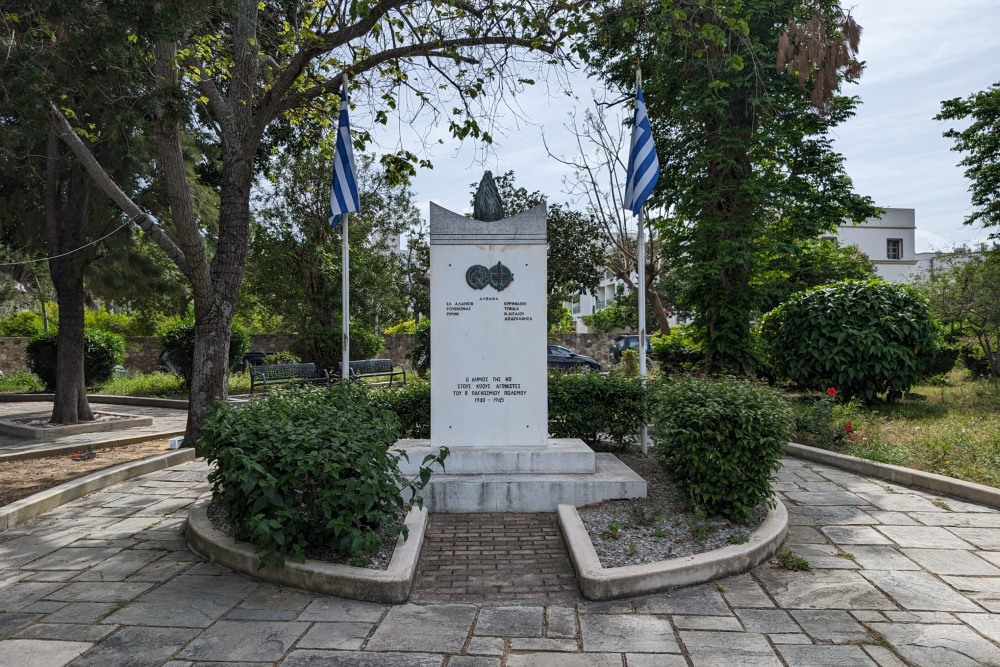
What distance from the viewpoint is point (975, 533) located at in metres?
5.69

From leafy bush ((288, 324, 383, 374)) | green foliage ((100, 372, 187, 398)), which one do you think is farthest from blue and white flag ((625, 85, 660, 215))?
green foliage ((100, 372, 187, 398))

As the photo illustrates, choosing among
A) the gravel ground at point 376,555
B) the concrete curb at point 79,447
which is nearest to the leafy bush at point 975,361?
the gravel ground at point 376,555

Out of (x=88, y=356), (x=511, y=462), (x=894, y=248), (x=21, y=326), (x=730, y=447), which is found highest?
(x=894, y=248)

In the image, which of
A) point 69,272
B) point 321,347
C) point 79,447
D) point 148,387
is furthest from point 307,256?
point 79,447

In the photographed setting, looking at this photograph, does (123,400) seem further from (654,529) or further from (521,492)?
(654,529)

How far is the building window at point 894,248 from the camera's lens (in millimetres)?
51719

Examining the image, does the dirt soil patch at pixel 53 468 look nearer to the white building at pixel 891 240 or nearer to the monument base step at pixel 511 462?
the monument base step at pixel 511 462

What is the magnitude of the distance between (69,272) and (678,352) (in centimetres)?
1290

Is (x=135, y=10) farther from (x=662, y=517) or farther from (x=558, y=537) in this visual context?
(x=662, y=517)

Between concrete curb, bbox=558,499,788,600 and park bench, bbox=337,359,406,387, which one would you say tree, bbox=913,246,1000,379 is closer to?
park bench, bbox=337,359,406,387

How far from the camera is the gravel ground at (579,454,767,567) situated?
4930mm

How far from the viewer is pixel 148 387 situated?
62.3 feet

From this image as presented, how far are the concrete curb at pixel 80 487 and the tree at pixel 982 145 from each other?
17098 millimetres

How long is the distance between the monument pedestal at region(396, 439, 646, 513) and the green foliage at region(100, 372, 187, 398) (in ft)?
44.8
